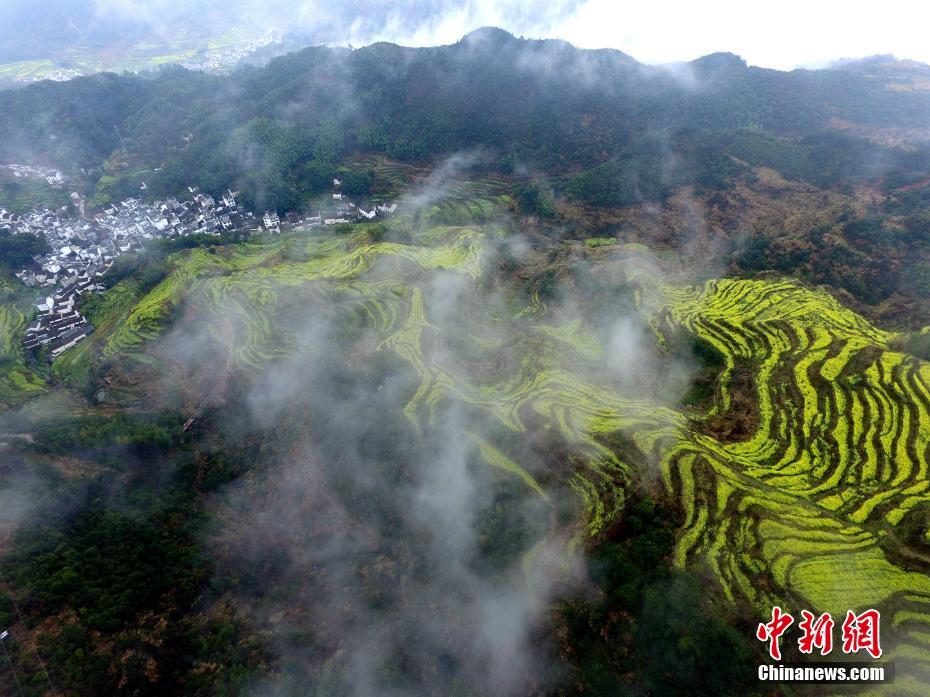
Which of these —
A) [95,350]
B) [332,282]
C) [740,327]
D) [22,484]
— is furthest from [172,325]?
[740,327]

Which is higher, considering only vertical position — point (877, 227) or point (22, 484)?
point (877, 227)

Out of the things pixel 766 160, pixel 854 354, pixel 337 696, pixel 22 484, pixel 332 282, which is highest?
pixel 766 160

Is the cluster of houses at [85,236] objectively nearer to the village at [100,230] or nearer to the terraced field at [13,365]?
the village at [100,230]

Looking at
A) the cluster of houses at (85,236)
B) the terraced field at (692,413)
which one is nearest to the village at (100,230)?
the cluster of houses at (85,236)

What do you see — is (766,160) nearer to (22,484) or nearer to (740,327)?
(740,327)

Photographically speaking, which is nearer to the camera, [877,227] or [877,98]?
[877,227]
